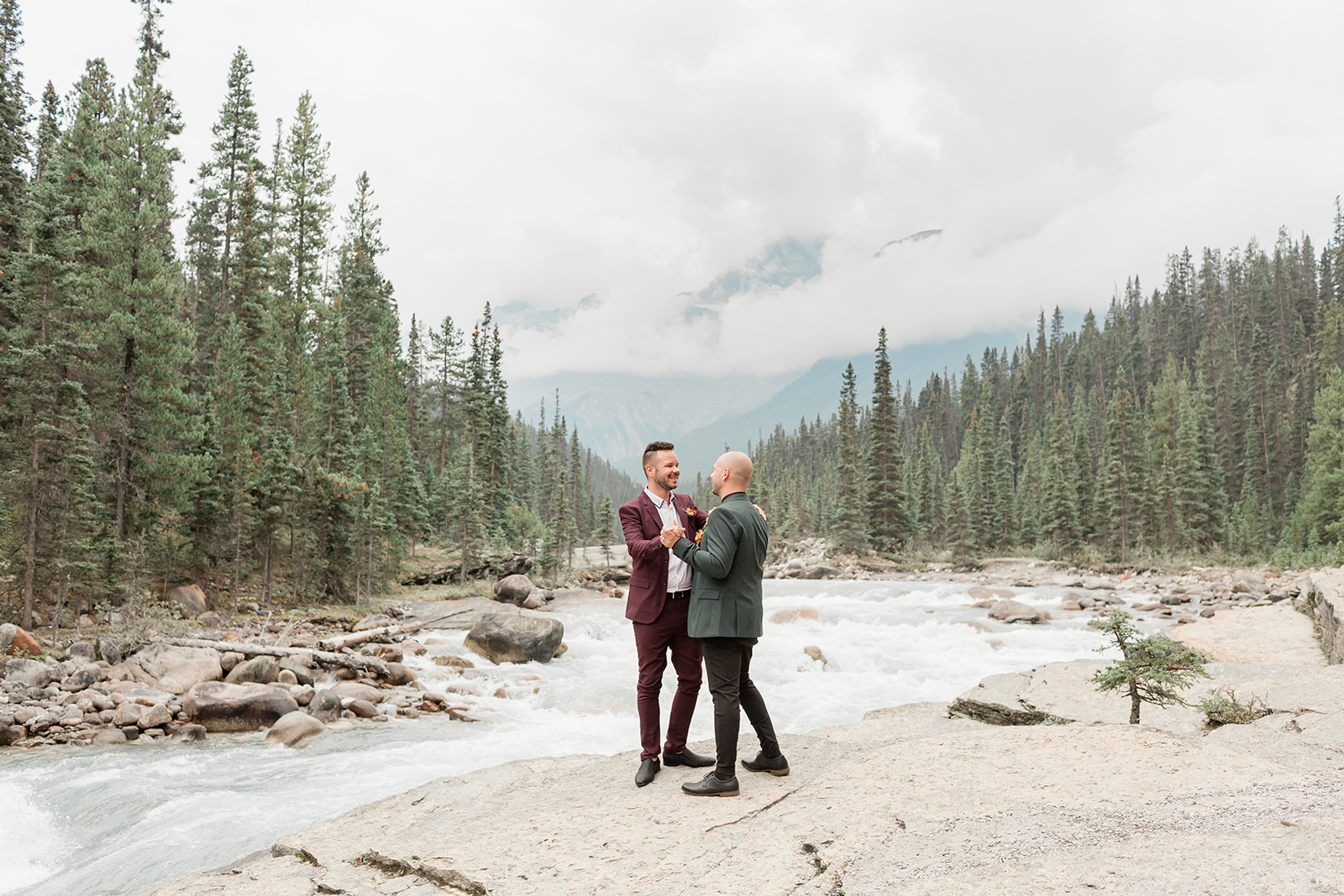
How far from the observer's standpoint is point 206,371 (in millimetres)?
25500

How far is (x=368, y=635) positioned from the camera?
57.4 ft

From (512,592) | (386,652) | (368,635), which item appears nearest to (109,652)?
(386,652)

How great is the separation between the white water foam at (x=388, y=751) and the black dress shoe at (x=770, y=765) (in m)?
5.14

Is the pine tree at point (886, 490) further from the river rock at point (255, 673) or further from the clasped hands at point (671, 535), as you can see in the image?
the clasped hands at point (671, 535)

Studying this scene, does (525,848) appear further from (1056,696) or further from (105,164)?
(105,164)

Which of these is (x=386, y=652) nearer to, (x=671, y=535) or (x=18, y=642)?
(x=18, y=642)

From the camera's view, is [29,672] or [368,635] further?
[368,635]

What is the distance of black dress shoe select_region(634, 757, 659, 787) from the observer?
4957 mm

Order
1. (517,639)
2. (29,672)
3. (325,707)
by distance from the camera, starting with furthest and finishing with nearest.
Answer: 1. (517,639)
2. (325,707)
3. (29,672)

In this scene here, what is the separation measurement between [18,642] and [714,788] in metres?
15.0

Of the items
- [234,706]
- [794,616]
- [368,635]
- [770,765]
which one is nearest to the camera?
[770,765]

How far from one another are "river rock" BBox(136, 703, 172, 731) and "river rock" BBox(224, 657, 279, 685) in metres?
1.63

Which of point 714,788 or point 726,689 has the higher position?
point 726,689

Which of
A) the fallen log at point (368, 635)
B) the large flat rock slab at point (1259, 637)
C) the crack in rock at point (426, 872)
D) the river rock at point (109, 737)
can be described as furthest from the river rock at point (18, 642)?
the large flat rock slab at point (1259, 637)
